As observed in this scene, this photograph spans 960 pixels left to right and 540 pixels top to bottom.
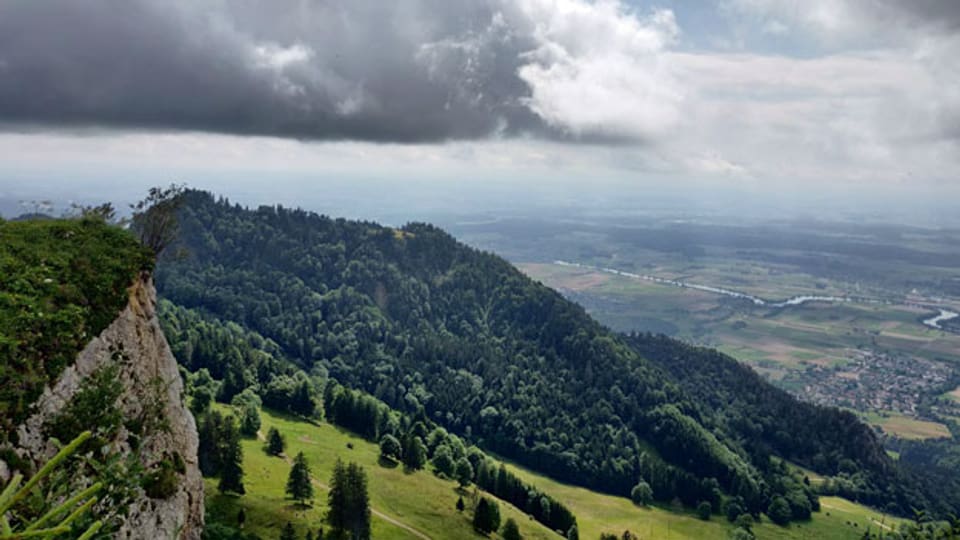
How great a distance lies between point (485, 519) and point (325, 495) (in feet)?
80.1

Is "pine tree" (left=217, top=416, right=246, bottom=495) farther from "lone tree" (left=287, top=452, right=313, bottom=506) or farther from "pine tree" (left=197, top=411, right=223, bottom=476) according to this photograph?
"lone tree" (left=287, top=452, right=313, bottom=506)

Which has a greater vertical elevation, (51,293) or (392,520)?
(51,293)

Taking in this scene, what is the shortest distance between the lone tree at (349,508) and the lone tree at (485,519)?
2087 cm

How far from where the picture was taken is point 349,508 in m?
72.4

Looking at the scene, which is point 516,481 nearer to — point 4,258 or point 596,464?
point 596,464

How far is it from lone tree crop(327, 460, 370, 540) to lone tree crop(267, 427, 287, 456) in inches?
967

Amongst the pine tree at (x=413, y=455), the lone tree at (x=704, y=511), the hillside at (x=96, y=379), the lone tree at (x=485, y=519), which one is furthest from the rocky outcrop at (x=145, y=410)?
the lone tree at (x=704, y=511)

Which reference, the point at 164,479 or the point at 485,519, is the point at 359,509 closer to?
the point at 485,519

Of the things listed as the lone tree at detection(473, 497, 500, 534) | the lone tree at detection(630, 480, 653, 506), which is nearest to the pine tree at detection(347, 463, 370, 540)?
the lone tree at detection(473, 497, 500, 534)

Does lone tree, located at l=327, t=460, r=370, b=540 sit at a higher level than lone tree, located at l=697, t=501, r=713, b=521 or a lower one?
higher

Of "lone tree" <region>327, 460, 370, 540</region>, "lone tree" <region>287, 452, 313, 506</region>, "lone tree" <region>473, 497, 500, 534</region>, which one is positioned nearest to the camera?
"lone tree" <region>327, 460, 370, 540</region>

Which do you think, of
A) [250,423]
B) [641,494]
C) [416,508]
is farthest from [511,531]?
[641,494]

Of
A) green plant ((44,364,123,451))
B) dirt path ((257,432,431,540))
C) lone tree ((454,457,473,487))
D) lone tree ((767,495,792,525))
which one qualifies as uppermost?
green plant ((44,364,123,451))

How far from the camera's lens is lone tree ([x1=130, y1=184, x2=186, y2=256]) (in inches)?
A: 2339
